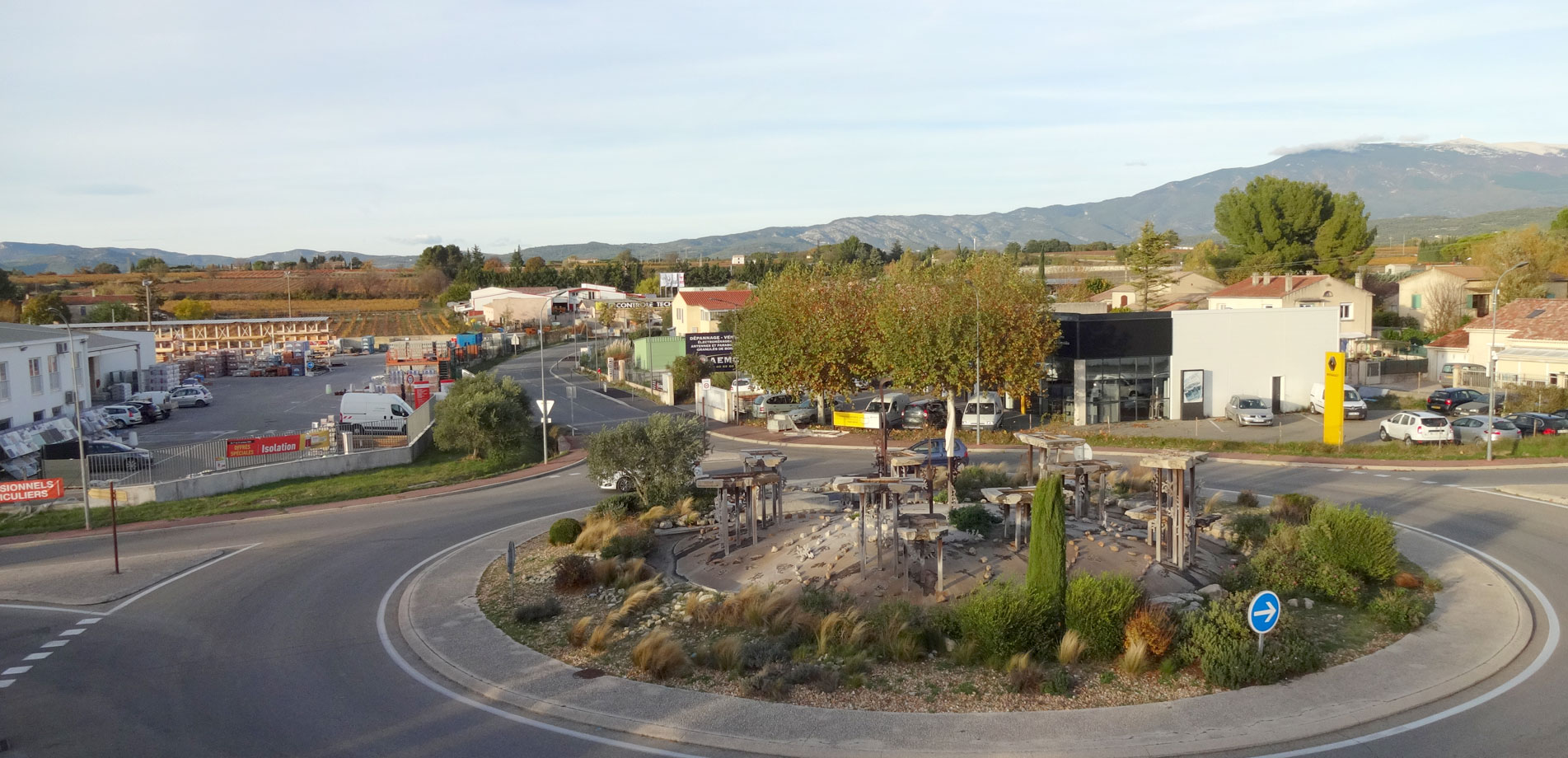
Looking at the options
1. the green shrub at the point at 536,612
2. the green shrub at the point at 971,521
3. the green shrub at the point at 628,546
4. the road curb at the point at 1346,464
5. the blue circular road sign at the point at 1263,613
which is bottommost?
the road curb at the point at 1346,464

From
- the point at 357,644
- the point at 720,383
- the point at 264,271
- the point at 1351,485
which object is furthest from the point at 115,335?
the point at 264,271

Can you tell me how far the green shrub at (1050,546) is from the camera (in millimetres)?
13977

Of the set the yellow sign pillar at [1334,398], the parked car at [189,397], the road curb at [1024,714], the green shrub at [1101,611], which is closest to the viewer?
the road curb at [1024,714]

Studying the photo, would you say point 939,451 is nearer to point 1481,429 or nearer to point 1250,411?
point 1250,411

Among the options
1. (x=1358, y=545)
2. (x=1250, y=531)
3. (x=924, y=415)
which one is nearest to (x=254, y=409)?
(x=924, y=415)

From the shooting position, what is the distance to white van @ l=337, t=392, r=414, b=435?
42.5m

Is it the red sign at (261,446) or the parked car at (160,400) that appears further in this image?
the parked car at (160,400)

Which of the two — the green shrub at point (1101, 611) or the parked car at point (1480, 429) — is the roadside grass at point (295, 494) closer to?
the green shrub at point (1101, 611)

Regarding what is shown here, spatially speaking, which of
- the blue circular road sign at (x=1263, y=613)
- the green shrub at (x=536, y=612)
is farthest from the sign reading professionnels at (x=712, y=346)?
the blue circular road sign at (x=1263, y=613)

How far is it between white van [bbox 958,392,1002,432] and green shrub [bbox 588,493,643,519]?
18497 mm

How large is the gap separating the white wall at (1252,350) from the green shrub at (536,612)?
32887 millimetres

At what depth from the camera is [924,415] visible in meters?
41.4

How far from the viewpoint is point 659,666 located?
1344 centimetres

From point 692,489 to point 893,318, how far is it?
15.4 meters
